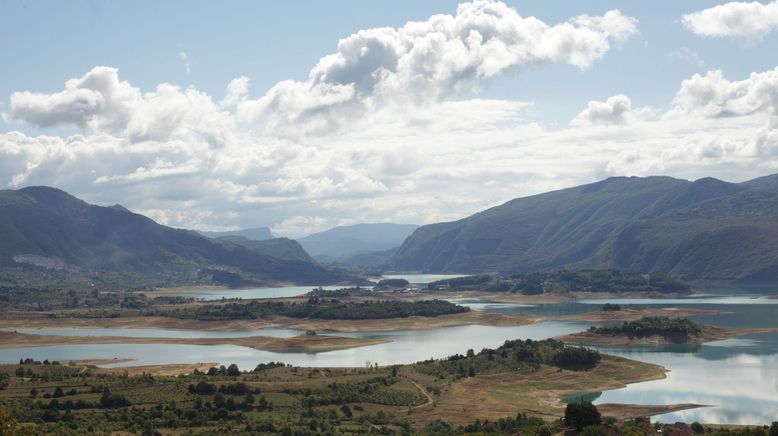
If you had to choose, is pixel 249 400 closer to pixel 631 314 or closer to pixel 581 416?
pixel 581 416

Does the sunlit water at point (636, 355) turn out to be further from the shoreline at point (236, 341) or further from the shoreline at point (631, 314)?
the shoreline at point (631, 314)

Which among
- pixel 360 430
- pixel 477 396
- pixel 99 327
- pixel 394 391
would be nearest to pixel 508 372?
pixel 477 396

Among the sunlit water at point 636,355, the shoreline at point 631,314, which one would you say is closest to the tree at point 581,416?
the sunlit water at point 636,355

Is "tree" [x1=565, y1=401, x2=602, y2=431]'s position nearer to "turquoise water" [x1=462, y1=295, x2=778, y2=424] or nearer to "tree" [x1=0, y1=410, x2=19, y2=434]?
"turquoise water" [x1=462, y1=295, x2=778, y2=424]

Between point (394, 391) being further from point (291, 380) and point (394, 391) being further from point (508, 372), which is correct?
point (508, 372)

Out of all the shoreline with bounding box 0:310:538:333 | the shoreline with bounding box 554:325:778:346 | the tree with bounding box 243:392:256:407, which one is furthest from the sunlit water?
the tree with bounding box 243:392:256:407

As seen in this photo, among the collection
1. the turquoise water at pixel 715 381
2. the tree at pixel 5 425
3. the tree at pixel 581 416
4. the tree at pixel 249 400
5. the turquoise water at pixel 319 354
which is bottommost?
the turquoise water at pixel 715 381
